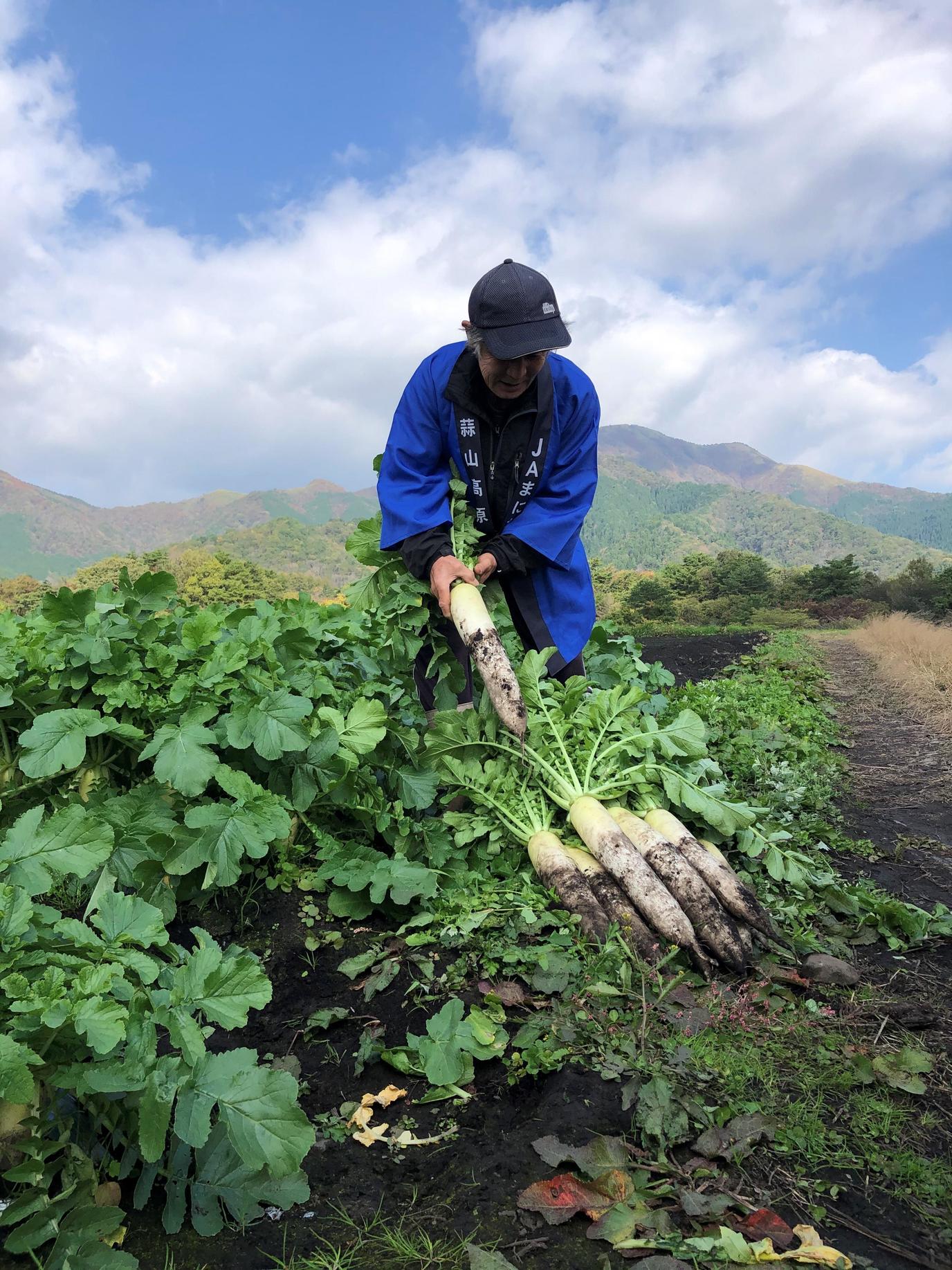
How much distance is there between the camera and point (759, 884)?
3258mm

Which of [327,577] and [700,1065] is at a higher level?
[327,577]

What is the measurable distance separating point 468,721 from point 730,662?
819cm

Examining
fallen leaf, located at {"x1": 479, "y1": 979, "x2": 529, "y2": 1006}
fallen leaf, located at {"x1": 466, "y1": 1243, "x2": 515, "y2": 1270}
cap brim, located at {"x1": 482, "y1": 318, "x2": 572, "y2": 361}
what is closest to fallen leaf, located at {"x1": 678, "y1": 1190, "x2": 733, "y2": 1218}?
fallen leaf, located at {"x1": 466, "y1": 1243, "x2": 515, "y2": 1270}

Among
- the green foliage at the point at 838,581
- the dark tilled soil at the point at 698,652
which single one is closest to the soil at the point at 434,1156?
the dark tilled soil at the point at 698,652

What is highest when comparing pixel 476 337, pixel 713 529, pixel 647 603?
pixel 713 529

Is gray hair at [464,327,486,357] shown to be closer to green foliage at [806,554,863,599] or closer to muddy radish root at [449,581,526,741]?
muddy radish root at [449,581,526,741]

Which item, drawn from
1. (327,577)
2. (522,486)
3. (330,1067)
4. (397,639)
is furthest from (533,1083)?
(327,577)

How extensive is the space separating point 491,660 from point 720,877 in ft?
3.75

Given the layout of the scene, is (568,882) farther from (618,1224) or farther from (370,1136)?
(618,1224)

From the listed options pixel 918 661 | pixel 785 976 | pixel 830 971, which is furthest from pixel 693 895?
pixel 918 661

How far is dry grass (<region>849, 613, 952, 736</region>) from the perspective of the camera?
7965 mm

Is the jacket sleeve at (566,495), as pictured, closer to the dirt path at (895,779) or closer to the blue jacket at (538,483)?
the blue jacket at (538,483)

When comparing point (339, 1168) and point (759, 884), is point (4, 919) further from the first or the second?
point (759, 884)

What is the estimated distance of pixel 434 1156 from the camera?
6.18 feet
